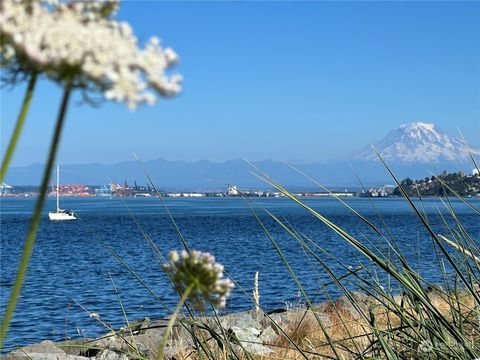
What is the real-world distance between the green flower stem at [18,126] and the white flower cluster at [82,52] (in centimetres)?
2

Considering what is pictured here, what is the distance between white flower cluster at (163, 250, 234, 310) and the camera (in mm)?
878

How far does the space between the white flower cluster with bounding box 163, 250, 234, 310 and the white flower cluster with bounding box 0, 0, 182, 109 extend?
264mm

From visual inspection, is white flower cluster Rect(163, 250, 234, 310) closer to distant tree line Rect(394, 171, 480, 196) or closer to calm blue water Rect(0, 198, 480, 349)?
calm blue water Rect(0, 198, 480, 349)

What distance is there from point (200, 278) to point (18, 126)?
0.33m

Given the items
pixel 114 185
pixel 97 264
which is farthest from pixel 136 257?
pixel 114 185

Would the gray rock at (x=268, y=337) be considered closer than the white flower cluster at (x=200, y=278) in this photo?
No

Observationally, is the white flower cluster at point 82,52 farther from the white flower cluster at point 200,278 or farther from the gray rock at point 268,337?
the gray rock at point 268,337

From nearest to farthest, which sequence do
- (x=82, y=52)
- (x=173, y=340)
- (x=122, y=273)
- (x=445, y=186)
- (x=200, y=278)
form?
(x=82, y=52) → (x=200, y=278) → (x=445, y=186) → (x=173, y=340) → (x=122, y=273)

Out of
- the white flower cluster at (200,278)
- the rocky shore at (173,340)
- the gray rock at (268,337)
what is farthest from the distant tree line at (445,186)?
the gray rock at (268,337)

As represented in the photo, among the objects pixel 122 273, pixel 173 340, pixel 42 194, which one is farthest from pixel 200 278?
pixel 122 273

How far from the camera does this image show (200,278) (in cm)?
91

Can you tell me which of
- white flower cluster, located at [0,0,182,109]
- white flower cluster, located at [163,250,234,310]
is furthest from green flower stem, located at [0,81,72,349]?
white flower cluster, located at [163,250,234,310]

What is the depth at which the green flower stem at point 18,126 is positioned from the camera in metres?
0.70

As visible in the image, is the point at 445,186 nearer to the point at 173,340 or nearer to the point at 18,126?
the point at 18,126
